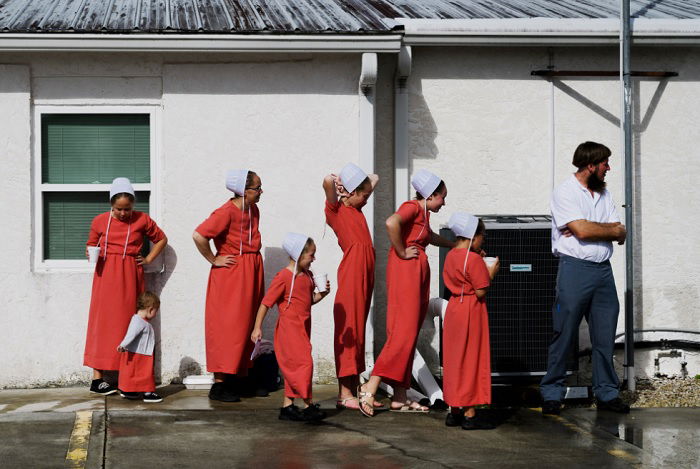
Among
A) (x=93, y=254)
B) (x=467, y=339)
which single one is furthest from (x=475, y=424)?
(x=93, y=254)

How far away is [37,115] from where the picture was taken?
9.40 metres

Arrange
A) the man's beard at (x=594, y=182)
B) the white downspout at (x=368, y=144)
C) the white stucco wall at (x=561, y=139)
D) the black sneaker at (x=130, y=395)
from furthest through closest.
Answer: the white stucco wall at (x=561, y=139) → the white downspout at (x=368, y=144) → the black sneaker at (x=130, y=395) → the man's beard at (x=594, y=182)

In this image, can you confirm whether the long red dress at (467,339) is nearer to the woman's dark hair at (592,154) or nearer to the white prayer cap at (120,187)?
the woman's dark hair at (592,154)

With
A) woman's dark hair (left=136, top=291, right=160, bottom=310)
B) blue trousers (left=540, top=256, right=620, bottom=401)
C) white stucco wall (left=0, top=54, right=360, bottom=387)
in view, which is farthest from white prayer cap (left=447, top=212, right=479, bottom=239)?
woman's dark hair (left=136, top=291, right=160, bottom=310)

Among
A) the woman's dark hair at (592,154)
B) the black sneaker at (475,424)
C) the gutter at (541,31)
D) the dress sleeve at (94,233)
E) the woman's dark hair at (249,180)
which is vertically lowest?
the black sneaker at (475,424)

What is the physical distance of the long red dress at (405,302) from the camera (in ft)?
26.6

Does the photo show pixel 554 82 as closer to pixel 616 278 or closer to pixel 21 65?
pixel 616 278

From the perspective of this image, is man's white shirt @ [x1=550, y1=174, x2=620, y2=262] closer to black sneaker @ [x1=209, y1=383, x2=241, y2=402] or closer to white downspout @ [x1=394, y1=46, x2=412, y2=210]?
white downspout @ [x1=394, y1=46, x2=412, y2=210]

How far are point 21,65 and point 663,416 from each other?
19.1ft

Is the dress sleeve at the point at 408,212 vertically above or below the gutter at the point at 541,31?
below

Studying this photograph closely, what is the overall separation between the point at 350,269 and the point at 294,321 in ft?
2.21

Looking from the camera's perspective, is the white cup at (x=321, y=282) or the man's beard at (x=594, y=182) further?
the man's beard at (x=594, y=182)

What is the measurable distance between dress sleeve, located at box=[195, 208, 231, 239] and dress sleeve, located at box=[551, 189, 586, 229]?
8.20ft

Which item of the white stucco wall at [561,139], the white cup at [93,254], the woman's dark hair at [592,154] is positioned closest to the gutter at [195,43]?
the white stucco wall at [561,139]
